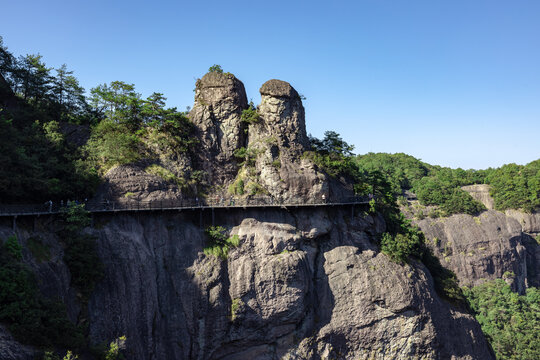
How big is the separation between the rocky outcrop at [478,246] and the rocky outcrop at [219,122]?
51.1 m

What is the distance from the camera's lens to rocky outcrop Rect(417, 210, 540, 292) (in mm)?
75938

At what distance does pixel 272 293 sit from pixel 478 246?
5904 centimetres

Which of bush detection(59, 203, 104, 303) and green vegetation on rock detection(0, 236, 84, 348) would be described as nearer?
green vegetation on rock detection(0, 236, 84, 348)

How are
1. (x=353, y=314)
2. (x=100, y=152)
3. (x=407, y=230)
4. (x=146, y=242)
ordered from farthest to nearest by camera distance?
(x=407, y=230), (x=353, y=314), (x=100, y=152), (x=146, y=242)

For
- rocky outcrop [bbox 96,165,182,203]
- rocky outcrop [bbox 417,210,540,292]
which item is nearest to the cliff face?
rocky outcrop [bbox 417,210,540,292]

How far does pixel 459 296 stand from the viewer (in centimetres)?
4372

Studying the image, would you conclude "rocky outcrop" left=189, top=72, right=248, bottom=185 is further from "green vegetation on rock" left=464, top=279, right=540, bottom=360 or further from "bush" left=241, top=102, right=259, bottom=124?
"green vegetation on rock" left=464, top=279, right=540, bottom=360

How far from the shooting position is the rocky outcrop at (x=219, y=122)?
4178cm

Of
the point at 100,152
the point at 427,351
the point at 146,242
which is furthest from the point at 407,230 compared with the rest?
the point at 100,152

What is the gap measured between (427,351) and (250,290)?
19.6 m

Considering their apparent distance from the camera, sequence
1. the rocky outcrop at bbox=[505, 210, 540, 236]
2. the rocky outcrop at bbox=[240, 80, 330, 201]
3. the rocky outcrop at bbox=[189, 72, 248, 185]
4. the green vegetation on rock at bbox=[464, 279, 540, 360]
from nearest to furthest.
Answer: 1. the rocky outcrop at bbox=[240, 80, 330, 201]
2. the rocky outcrop at bbox=[189, 72, 248, 185]
3. the green vegetation on rock at bbox=[464, 279, 540, 360]
4. the rocky outcrop at bbox=[505, 210, 540, 236]

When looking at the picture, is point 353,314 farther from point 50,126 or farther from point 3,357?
point 50,126

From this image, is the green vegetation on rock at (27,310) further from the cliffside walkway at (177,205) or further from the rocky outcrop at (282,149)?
the rocky outcrop at (282,149)

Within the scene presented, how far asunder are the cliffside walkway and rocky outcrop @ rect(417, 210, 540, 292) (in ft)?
142
